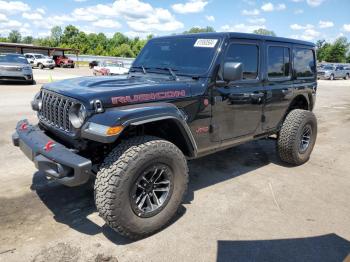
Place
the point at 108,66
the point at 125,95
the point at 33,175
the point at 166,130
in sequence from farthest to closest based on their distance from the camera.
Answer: the point at 108,66
the point at 33,175
the point at 166,130
the point at 125,95

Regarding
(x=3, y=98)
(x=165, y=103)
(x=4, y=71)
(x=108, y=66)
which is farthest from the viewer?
(x=108, y=66)

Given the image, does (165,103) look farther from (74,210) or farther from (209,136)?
(74,210)

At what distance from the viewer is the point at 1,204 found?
3.78 m

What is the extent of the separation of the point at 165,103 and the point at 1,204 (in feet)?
7.15

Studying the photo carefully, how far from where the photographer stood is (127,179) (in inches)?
116

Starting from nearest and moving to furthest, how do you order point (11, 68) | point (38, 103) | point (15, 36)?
point (38, 103), point (11, 68), point (15, 36)

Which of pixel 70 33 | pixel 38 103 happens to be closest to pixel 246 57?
pixel 38 103

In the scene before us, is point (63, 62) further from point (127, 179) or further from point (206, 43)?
point (127, 179)

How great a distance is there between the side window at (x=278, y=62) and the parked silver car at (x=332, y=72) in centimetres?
3131

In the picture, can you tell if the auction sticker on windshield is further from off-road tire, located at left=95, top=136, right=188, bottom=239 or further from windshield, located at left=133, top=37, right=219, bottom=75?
off-road tire, located at left=95, top=136, right=188, bottom=239

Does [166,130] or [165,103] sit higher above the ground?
[165,103]

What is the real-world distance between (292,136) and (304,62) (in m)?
1.34

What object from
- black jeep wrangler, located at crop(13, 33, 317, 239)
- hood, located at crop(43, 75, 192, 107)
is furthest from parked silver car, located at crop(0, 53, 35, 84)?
hood, located at crop(43, 75, 192, 107)

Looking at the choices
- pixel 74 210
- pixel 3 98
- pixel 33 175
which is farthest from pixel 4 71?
pixel 74 210
